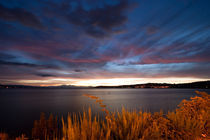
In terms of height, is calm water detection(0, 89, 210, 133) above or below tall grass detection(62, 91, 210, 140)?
below

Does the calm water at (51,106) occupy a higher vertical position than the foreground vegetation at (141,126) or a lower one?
lower

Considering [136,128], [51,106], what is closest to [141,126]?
[136,128]

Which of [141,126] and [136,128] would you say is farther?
[141,126]

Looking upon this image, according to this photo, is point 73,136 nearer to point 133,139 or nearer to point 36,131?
point 133,139

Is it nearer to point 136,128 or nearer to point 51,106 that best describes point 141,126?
point 136,128

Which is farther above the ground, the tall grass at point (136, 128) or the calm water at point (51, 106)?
the tall grass at point (136, 128)

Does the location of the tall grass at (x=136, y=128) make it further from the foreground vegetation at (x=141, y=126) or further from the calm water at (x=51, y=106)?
the calm water at (x=51, y=106)

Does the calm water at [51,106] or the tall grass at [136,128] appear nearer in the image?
the tall grass at [136,128]

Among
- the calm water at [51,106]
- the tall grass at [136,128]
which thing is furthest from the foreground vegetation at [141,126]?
the calm water at [51,106]

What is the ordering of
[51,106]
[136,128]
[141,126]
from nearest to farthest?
[136,128] → [141,126] → [51,106]

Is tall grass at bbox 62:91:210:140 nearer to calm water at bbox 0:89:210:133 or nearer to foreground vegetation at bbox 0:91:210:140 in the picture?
foreground vegetation at bbox 0:91:210:140

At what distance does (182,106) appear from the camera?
230 inches

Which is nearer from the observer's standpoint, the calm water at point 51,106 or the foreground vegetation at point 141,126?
the foreground vegetation at point 141,126

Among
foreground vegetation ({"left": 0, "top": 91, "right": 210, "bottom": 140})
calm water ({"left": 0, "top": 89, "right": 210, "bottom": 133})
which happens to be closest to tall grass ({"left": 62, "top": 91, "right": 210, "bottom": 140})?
foreground vegetation ({"left": 0, "top": 91, "right": 210, "bottom": 140})
